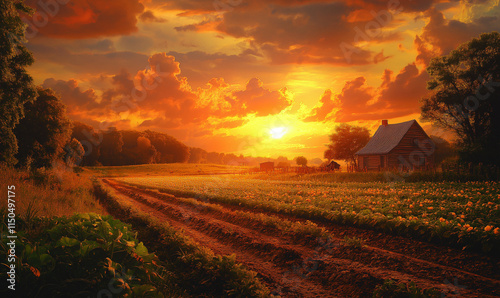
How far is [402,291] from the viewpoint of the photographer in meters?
5.45

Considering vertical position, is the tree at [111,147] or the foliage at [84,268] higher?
the tree at [111,147]

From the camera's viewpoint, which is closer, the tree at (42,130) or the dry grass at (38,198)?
the dry grass at (38,198)

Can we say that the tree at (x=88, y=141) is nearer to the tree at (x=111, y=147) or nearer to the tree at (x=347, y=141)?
the tree at (x=111, y=147)

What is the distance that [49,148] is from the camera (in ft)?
116

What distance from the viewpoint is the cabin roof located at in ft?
141

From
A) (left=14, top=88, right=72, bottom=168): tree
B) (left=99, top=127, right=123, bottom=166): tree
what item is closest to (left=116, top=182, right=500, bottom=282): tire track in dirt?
(left=14, top=88, right=72, bottom=168): tree

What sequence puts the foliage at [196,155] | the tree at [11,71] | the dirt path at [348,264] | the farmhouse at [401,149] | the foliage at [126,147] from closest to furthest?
the dirt path at [348,264] → the tree at [11,71] → the farmhouse at [401,149] → the foliage at [126,147] → the foliage at [196,155]

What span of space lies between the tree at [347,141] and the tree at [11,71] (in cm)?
6556

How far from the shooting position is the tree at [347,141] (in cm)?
7069

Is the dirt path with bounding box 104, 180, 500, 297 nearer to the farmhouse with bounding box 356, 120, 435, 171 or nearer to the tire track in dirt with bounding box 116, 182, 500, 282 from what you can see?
the tire track in dirt with bounding box 116, 182, 500, 282

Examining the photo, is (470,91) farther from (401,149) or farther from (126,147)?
(126,147)

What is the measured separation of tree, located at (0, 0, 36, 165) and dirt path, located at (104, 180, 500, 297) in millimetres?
14983

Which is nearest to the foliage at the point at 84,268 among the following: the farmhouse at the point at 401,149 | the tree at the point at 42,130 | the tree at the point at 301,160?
the tree at the point at 42,130

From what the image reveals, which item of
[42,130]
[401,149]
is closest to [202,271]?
[42,130]
